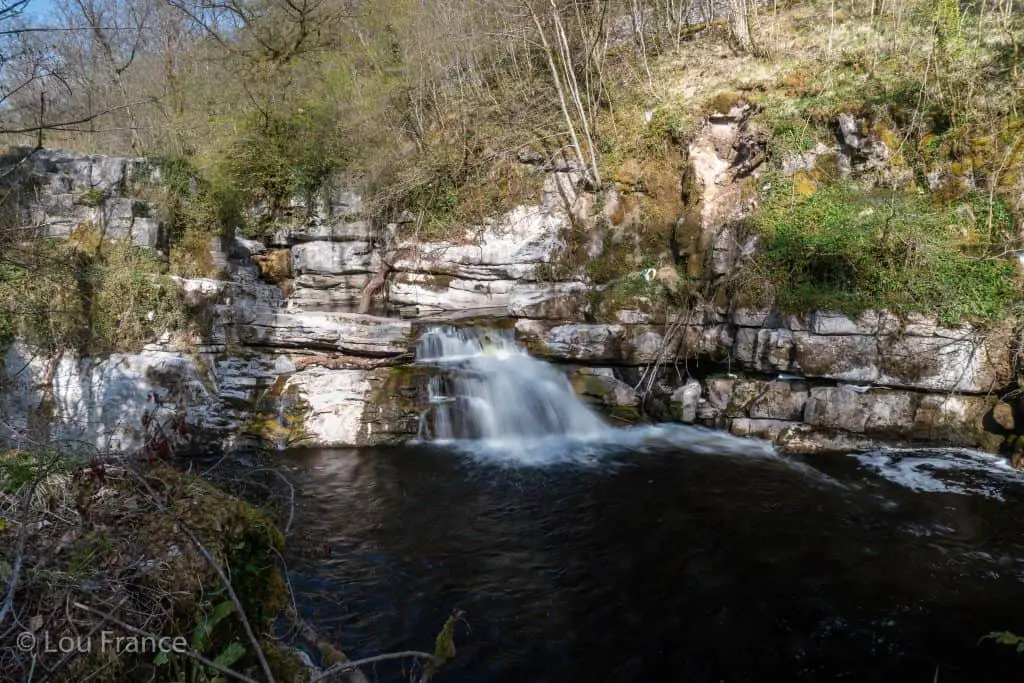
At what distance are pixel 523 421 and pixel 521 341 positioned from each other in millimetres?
1692

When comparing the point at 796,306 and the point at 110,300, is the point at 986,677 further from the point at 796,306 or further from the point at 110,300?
the point at 110,300

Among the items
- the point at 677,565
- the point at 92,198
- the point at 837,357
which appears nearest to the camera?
the point at 677,565

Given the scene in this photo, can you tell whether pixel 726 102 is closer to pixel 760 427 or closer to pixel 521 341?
pixel 521 341

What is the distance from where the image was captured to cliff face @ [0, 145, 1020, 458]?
796 cm

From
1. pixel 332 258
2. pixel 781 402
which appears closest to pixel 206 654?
pixel 781 402

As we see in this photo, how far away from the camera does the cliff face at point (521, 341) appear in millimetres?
7961

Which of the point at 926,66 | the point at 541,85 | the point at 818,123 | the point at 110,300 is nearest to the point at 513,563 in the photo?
the point at 110,300

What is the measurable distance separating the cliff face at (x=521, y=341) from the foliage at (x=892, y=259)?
0.32 m

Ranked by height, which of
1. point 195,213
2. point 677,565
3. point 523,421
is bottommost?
point 677,565

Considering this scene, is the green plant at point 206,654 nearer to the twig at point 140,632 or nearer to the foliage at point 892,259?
the twig at point 140,632

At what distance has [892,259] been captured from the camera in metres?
8.35

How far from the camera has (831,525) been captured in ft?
19.7

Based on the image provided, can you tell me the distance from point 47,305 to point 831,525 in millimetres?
11423

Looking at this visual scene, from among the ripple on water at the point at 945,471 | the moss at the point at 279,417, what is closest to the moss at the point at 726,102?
the ripple on water at the point at 945,471
